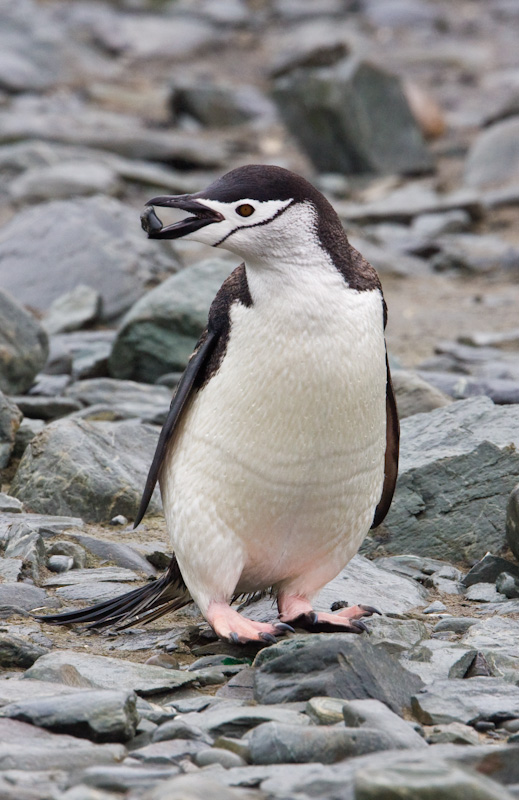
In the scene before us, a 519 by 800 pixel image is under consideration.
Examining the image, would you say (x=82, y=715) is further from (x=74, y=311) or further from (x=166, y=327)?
(x=74, y=311)

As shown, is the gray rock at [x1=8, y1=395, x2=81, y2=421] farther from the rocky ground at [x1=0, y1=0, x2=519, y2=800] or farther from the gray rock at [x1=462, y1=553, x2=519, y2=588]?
the gray rock at [x1=462, y1=553, x2=519, y2=588]

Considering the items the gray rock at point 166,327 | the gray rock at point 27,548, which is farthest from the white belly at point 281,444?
the gray rock at point 166,327

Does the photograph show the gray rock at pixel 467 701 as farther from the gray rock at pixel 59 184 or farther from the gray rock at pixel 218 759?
the gray rock at pixel 59 184

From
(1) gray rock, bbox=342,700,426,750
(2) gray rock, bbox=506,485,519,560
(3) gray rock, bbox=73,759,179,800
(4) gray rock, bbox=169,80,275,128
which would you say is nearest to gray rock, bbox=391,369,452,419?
(2) gray rock, bbox=506,485,519,560

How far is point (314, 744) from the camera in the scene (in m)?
2.28

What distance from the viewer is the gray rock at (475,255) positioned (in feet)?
33.6

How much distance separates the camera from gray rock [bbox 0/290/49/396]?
5.51 m

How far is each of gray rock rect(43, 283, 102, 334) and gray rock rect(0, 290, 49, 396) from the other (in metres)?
1.54

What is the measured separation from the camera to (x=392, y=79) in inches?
557

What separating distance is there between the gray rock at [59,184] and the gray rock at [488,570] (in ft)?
25.5

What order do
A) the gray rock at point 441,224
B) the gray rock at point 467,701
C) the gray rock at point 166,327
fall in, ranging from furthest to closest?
the gray rock at point 441,224 < the gray rock at point 166,327 < the gray rock at point 467,701

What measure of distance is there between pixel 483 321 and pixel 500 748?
6636 millimetres

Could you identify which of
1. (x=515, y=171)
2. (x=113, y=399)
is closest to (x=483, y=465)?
(x=113, y=399)

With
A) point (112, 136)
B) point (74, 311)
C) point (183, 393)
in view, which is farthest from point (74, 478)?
point (112, 136)
